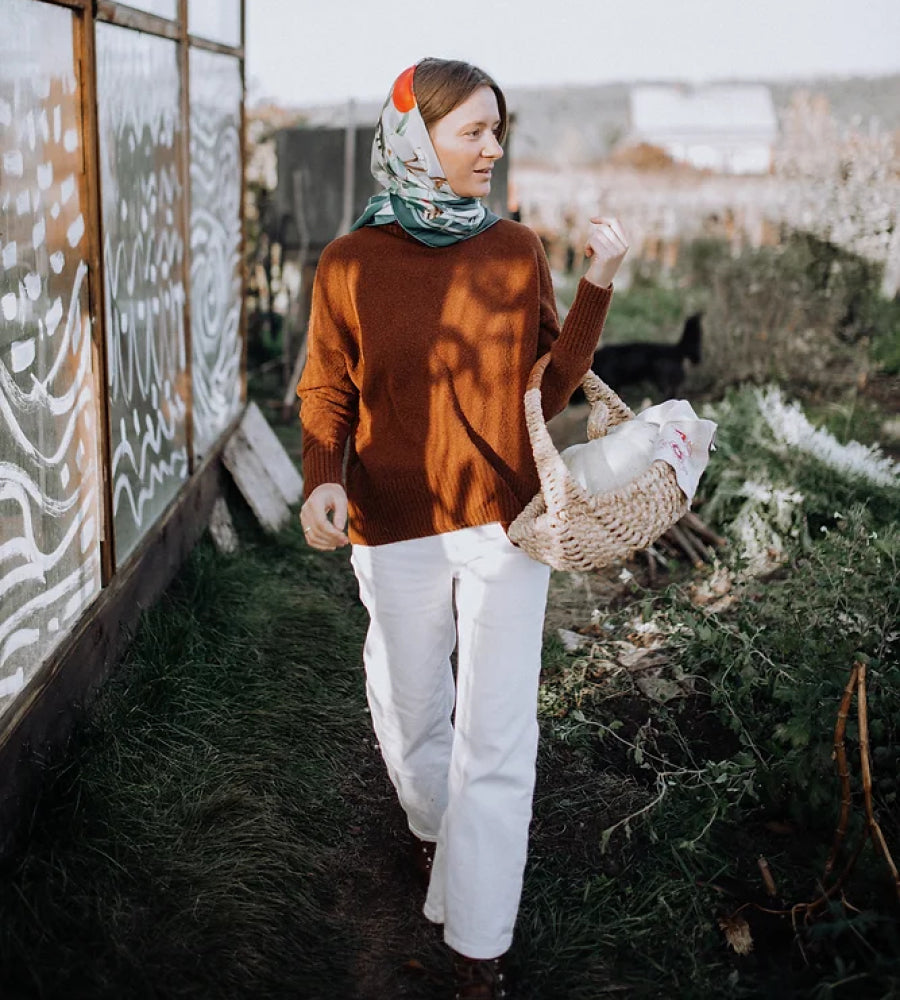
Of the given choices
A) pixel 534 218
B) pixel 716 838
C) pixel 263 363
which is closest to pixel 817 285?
pixel 263 363

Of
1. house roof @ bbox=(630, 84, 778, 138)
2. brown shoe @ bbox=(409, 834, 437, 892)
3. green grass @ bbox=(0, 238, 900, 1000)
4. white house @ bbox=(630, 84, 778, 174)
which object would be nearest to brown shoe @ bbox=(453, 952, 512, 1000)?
green grass @ bbox=(0, 238, 900, 1000)

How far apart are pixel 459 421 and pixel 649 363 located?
20.8 ft

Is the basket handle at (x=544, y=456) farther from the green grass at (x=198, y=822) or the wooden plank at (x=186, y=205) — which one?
the wooden plank at (x=186, y=205)

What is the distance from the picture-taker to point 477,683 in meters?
2.34

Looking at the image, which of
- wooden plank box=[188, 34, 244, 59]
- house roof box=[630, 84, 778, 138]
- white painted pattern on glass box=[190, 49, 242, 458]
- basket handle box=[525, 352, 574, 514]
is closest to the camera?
basket handle box=[525, 352, 574, 514]

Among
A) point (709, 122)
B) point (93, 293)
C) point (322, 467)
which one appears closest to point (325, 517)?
point (322, 467)

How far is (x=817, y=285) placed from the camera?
30.3 ft

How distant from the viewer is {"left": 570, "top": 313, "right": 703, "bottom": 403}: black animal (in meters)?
8.45

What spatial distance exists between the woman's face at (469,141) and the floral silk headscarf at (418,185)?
19 millimetres

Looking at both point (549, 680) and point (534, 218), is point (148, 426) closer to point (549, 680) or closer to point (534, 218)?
point (549, 680)

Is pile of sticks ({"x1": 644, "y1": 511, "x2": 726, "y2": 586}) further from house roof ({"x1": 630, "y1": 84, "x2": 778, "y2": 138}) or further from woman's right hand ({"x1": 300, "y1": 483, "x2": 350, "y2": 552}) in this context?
house roof ({"x1": 630, "y1": 84, "x2": 778, "y2": 138})

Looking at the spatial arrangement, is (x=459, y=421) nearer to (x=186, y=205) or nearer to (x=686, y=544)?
(x=186, y=205)

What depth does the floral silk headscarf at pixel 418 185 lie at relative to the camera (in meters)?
2.34

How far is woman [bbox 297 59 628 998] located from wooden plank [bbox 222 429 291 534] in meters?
3.27
